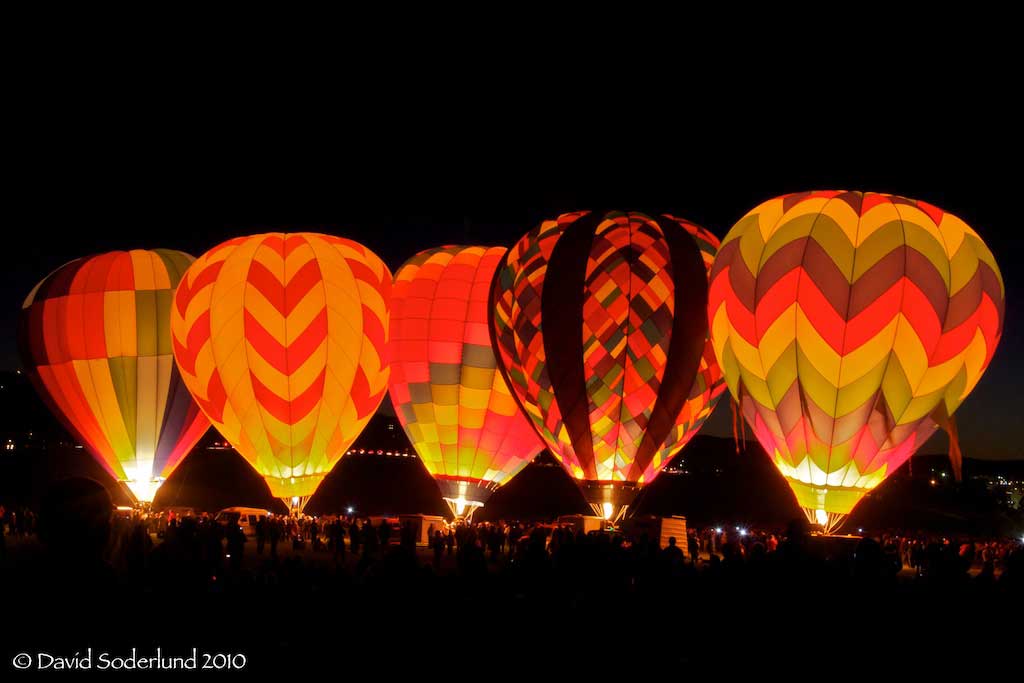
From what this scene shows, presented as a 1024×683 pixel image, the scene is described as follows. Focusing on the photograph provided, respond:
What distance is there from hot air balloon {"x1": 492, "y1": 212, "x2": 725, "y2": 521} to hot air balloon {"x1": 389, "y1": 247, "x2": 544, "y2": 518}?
217 centimetres

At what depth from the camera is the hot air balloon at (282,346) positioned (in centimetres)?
1477

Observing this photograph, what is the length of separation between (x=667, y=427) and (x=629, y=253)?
95.3 inches

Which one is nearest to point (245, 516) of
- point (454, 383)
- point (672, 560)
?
point (454, 383)

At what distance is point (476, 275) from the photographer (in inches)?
645

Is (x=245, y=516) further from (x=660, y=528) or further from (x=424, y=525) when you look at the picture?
(x=660, y=528)

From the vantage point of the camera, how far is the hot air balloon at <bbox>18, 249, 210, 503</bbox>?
1641 centimetres

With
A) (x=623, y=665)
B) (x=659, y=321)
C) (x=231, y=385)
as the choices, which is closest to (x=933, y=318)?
(x=659, y=321)

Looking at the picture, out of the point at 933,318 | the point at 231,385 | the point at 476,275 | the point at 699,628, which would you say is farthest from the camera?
the point at 476,275

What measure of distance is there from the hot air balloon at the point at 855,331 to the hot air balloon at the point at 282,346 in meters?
6.23

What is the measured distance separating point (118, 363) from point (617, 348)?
8.52 metres

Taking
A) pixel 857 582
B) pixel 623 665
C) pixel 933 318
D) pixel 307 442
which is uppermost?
pixel 933 318

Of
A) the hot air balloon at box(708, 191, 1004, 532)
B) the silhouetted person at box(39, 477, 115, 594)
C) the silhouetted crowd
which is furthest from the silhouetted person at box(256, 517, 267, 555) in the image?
Answer: the silhouetted person at box(39, 477, 115, 594)

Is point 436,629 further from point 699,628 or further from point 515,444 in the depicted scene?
point 515,444

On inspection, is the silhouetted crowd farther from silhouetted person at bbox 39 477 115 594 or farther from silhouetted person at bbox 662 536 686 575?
silhouetted person at bbox 39 477 115 594
